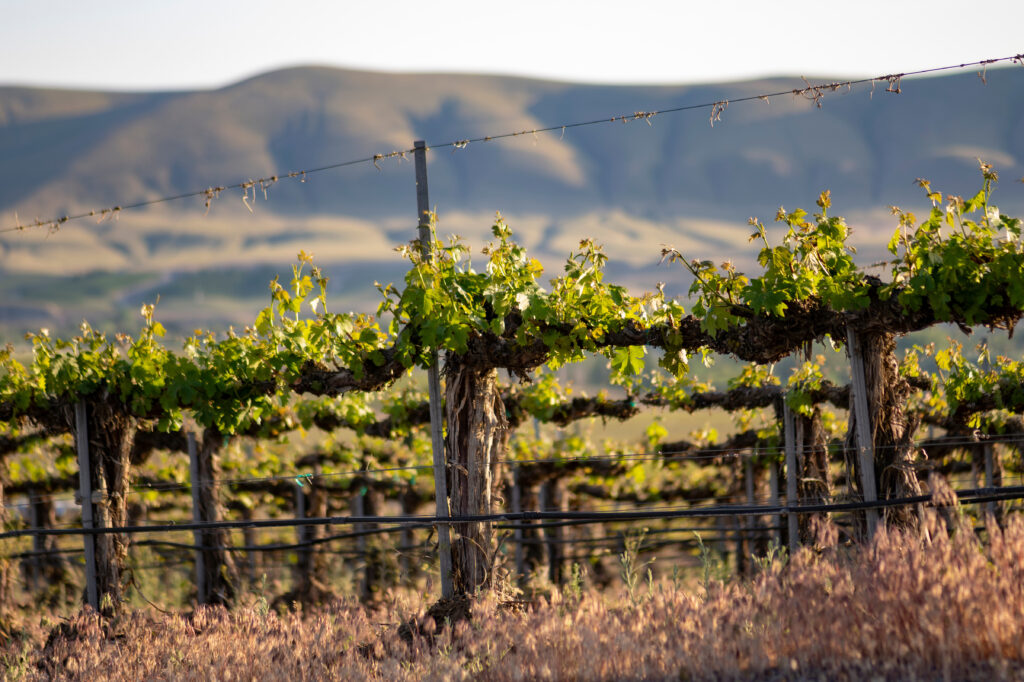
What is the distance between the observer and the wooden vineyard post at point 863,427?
6.21m

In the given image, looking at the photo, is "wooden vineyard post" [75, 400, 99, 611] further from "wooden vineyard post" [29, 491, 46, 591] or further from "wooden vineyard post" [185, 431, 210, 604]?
"wooden vineyard post" [29, 491, 46, 591]

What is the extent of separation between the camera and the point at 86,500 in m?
8.25

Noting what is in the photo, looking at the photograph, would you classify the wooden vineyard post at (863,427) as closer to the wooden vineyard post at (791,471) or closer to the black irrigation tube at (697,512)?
the black irrigation tube at (697,512)

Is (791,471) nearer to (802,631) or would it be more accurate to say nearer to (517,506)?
(802,631)

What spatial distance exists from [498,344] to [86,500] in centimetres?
396

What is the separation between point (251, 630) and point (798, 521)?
5197 millimetres

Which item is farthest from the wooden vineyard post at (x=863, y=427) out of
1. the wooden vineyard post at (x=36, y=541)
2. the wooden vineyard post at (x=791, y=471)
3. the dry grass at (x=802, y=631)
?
the wooden vineyard post at (x=36, y=541)

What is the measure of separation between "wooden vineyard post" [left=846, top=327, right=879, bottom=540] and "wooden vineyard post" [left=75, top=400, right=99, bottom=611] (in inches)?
239

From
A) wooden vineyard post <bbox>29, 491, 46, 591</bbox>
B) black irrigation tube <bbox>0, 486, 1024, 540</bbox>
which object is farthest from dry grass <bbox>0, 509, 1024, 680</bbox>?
wooden vineyard post <bbox>29, 491, 46, 591</bbox>

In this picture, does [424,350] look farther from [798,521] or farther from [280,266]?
[280,266]

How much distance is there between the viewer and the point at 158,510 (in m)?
17.2

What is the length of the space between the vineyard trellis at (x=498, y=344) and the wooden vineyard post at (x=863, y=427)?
0.04 ft

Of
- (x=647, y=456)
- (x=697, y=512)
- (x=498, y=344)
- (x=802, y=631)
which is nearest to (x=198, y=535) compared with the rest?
(x=647, y=456)

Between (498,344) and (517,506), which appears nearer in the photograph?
(498,344)
